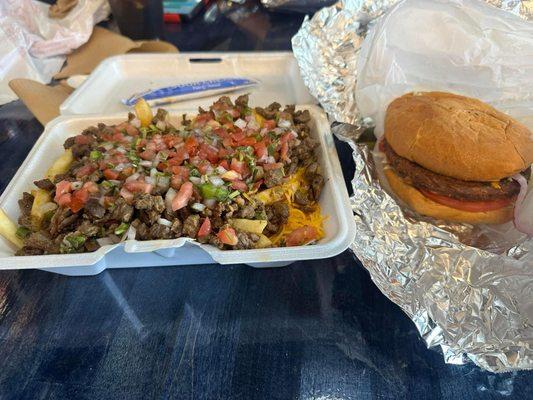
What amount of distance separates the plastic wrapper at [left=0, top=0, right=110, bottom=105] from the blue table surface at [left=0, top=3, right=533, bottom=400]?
125 centimetres

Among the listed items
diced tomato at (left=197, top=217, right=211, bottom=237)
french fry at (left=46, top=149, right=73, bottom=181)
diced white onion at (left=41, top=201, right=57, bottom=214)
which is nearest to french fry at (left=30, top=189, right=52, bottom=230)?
diced white onion at (left=41, top=201, right=57, bottom=214)

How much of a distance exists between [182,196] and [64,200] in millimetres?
319

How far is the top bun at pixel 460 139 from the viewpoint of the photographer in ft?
3.51

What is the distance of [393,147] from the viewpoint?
3.99 feet

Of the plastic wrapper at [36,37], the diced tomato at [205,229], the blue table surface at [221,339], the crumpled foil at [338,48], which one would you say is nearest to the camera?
the blue table surface at [221,339]

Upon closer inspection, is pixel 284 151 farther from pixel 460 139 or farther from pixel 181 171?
pixel 460 139

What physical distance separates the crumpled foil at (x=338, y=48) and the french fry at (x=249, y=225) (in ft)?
A: 2.15

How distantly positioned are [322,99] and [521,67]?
0.71 metres

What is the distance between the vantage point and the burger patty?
1.09m

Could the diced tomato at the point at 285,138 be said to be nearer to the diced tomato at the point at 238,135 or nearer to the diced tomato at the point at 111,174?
the diced tomato at the point at 238,135

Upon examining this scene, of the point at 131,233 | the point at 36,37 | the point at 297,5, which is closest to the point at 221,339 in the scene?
the point at 131,233

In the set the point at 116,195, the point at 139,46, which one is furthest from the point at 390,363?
the point at 139,46

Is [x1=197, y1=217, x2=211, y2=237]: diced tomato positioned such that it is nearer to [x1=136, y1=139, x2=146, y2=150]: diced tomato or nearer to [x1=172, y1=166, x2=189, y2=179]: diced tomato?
[x1=172, y1=166, x2=189, y2=179]: diced tomato

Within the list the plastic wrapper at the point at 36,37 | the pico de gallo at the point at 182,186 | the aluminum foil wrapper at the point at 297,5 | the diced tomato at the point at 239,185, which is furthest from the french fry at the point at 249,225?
the aluminum foil wrapper at the point at 297,5
